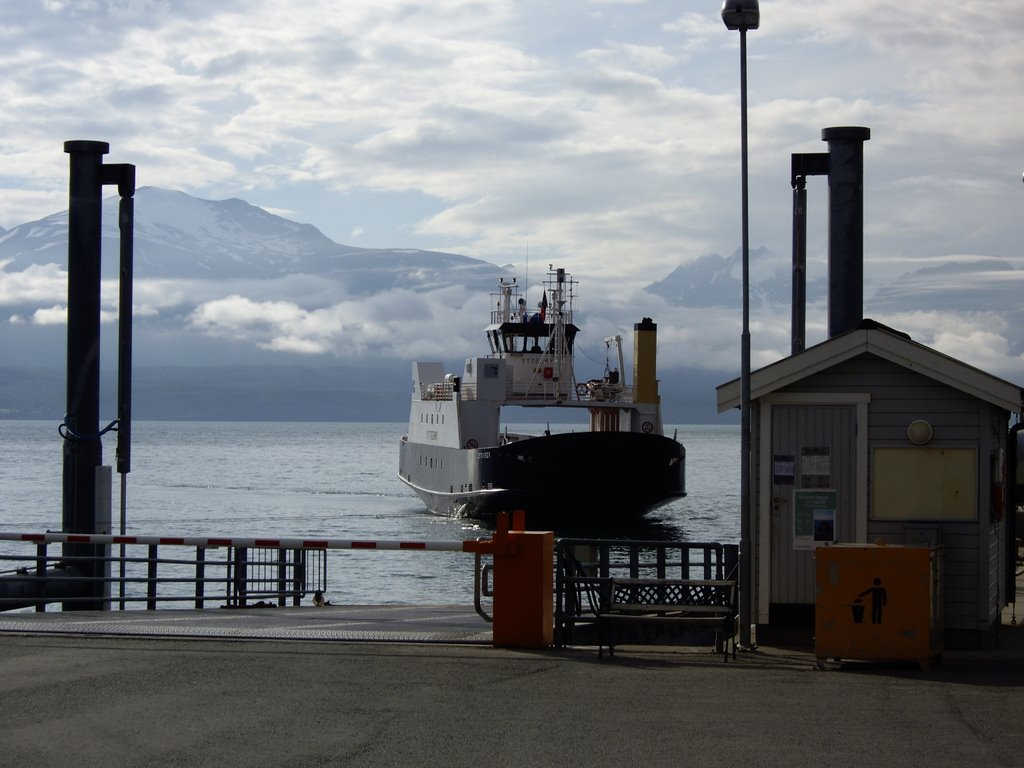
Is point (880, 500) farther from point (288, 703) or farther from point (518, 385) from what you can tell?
point (518, 385)

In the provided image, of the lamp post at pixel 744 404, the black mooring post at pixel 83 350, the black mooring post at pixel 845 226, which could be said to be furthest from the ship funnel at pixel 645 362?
the lamp post at pixel 744 404

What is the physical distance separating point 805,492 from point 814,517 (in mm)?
234

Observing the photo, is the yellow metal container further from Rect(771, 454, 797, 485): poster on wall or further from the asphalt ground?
Rect(771, 454, 797, 485): poster on wall

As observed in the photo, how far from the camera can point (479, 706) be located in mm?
9695

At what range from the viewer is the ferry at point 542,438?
44531 millimetres

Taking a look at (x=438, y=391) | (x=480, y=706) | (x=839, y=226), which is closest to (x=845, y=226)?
(x=839, y=226)

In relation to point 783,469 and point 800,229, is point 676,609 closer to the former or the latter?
point 783,469

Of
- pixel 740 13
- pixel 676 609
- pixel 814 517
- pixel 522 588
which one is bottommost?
pixel 676 609

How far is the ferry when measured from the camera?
44531mm

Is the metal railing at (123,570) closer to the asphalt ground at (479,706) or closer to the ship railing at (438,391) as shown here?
the asphalt ground at (479,706)

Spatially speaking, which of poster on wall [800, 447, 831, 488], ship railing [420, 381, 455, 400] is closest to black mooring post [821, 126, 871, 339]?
poster on wall [800, 447, 831, 488]

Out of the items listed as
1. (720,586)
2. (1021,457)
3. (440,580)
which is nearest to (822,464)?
(720,586)

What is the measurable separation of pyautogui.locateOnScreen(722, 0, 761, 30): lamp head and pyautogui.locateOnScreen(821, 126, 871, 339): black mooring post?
6.59 m

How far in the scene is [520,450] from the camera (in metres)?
44.4
